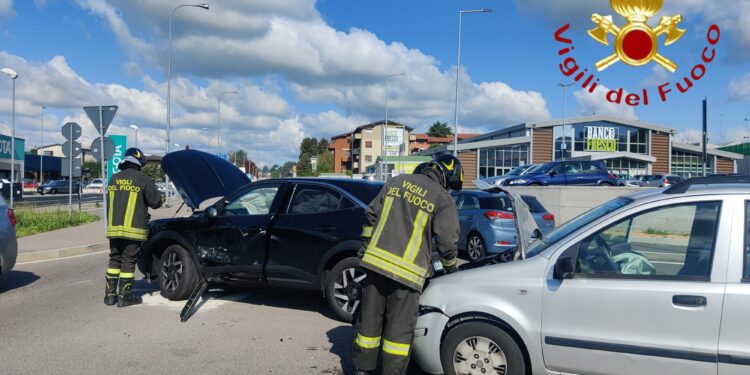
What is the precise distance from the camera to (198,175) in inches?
336

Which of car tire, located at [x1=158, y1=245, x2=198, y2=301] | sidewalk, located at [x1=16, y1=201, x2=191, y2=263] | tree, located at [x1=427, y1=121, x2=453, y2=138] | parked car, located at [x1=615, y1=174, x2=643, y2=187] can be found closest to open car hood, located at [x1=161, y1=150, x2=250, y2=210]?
car tire, located at [x1=158, y1=245, x2=198, y2=301]

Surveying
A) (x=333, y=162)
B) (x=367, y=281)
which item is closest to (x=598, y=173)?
(x=367, y=281)

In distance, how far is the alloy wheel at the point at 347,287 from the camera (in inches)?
230

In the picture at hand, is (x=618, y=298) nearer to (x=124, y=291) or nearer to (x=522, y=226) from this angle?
(x=522, y=226)

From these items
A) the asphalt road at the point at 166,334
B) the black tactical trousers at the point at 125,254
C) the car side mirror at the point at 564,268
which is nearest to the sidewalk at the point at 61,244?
the asphalt road at the point at 166,334

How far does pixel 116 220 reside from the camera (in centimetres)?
657

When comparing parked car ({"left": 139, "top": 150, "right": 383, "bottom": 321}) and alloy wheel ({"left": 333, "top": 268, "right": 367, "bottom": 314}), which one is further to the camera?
parked car ({"left": 139, "top": 150, "right": 383, "bottom": 321})

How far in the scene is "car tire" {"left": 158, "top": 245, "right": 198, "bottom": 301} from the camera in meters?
6.86

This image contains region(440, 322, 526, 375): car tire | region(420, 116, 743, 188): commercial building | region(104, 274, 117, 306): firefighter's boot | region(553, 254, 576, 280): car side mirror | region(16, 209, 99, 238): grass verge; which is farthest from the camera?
region(420, 116, 743, 188): commercial building

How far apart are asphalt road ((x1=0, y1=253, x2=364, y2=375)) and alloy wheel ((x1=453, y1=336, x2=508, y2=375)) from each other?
1.11m

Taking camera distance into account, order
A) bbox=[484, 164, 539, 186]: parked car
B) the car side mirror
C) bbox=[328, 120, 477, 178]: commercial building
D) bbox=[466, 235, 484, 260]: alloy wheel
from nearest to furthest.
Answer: the car side mirror
bbox=[466, 235, 484, 260]: alloy wheel
bbox=[484, 164, 539, 186]: parked car
bbox=[328, 120, 477, 178]: commercial building

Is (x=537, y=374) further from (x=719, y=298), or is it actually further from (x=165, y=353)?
(x=165, y=353)

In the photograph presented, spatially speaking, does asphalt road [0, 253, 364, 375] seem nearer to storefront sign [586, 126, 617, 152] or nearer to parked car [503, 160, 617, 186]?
parked car [503, 160, 617, 186]

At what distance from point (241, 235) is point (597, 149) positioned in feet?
161
